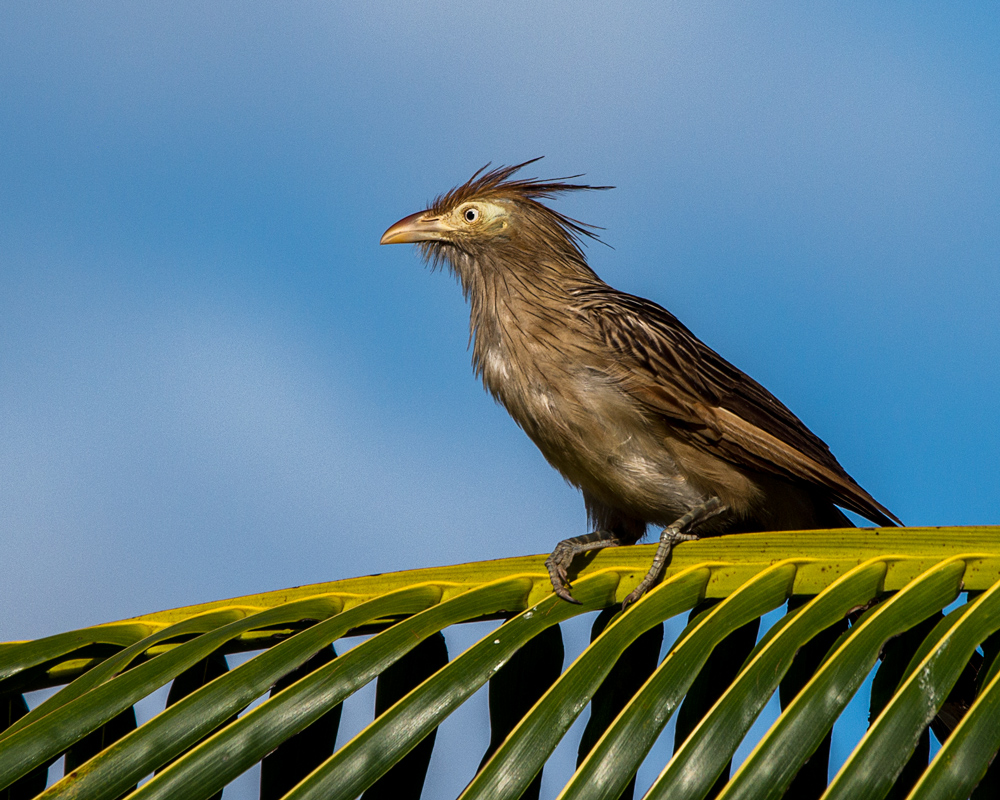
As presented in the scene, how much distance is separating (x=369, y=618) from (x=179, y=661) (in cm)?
45

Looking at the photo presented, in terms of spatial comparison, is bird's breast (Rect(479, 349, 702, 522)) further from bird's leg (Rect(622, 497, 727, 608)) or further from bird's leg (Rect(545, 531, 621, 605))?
bird's leg (Rect(545, 531, 621, 605))

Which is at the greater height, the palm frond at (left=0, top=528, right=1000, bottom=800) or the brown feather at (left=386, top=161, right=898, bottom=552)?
the brown feather at (left=386, top=161, right=898, bottom=552)

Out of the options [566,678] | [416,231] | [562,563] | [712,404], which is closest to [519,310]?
[712,404]

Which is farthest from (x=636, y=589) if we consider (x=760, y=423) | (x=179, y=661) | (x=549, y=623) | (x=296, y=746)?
(x=760, y=423)

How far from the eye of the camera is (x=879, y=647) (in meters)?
2.04

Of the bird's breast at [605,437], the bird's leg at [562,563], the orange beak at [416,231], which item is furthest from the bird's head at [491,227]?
the bird's leg at [562,563]

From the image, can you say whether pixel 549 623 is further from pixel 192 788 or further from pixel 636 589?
pixel 192 788

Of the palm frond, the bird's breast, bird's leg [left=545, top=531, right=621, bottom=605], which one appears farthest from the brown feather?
the palm frond

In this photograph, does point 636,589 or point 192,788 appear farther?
point 636,589

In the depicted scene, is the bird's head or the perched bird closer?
the perched bird

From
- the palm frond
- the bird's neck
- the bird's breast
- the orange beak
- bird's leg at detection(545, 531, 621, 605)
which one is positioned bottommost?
the palm frond

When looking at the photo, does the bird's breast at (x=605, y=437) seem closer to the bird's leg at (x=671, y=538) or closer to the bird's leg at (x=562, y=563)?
the bird's leg at (x=671, y=538)

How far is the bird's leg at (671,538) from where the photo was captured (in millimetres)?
2770

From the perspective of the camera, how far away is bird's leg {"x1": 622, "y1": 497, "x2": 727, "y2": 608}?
109 inches
